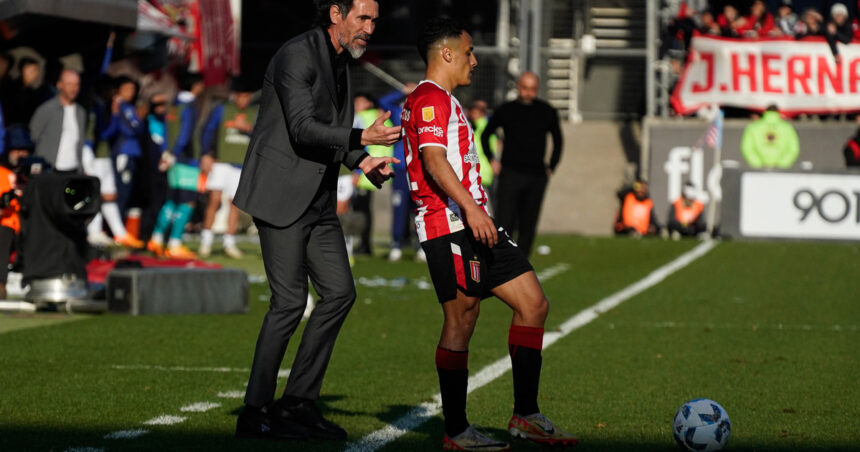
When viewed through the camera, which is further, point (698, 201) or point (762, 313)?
point (698, 201)

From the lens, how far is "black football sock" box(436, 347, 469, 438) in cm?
643

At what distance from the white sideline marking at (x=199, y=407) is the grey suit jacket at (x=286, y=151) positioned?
1.29 metres

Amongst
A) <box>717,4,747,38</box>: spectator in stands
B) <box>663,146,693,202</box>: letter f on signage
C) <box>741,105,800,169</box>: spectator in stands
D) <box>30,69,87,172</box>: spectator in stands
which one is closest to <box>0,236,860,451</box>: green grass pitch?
<box>30,69,87,172</box>: spectator in stands

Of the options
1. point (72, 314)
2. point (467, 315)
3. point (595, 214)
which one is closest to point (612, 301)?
point (72, 314)

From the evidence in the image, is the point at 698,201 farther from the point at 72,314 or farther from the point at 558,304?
the point at 72,314

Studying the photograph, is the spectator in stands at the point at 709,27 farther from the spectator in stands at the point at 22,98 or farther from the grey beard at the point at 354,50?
the grey beard at the point at 354,50

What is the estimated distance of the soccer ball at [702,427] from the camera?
634cm

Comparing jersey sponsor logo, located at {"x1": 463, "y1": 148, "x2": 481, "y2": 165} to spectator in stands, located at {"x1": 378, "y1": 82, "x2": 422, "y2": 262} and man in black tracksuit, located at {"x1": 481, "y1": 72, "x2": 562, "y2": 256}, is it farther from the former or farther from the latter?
spectator in stands, located at {"x1": 378, "y1": 82, "x2": 422, "y2": 262}

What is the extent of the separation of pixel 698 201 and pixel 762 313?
13.6 metres

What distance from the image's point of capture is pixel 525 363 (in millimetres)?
6547

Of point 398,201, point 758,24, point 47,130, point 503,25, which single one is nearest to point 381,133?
point 47,130

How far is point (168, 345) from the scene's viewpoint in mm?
10219

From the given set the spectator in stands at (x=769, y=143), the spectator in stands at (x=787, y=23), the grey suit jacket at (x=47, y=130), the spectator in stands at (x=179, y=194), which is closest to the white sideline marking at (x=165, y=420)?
the grey suit jacket at (x=47, y=130)

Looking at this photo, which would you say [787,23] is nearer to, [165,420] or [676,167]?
[676,167]
